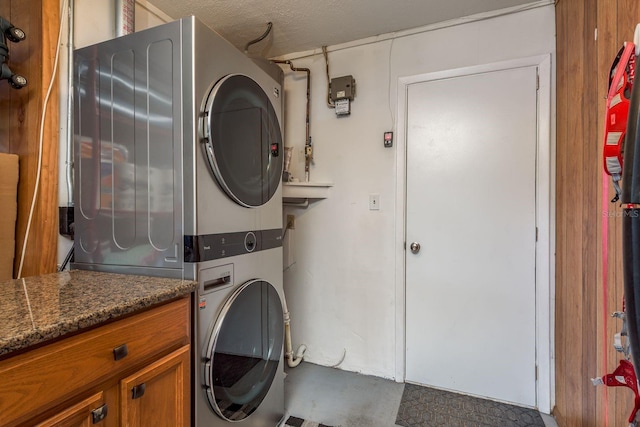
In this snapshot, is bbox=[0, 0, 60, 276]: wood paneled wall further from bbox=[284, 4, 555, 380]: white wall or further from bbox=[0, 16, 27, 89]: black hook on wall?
bbox=[284, 4, 555, 380]: white wall

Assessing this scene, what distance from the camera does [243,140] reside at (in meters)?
1.28

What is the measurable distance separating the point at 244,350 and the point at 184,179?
77cm

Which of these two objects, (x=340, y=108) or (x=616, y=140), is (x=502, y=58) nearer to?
(x=340, y=108)

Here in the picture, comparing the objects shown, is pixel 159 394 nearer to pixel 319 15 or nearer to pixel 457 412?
pixel 457 412

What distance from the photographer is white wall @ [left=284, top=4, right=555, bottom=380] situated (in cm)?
200

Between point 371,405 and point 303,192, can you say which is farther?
point 303,192

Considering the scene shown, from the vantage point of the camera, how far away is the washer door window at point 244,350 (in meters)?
1.12

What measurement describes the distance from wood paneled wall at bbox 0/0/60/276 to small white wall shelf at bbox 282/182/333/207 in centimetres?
117

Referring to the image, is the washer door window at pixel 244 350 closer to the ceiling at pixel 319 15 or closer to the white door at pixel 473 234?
the white door at pixel 473 234

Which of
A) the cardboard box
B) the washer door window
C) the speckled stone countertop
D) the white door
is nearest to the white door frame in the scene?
the white door

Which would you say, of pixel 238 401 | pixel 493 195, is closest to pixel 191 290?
pixel 238 401

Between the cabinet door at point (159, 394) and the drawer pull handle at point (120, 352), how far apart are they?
8cm

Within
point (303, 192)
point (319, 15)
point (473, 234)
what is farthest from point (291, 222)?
point (319, 15)

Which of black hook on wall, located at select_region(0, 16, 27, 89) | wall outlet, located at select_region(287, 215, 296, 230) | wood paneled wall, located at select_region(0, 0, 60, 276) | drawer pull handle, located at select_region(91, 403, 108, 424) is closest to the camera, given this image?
drawer pull handle, located at select_region(91, 403, 108, 424)
